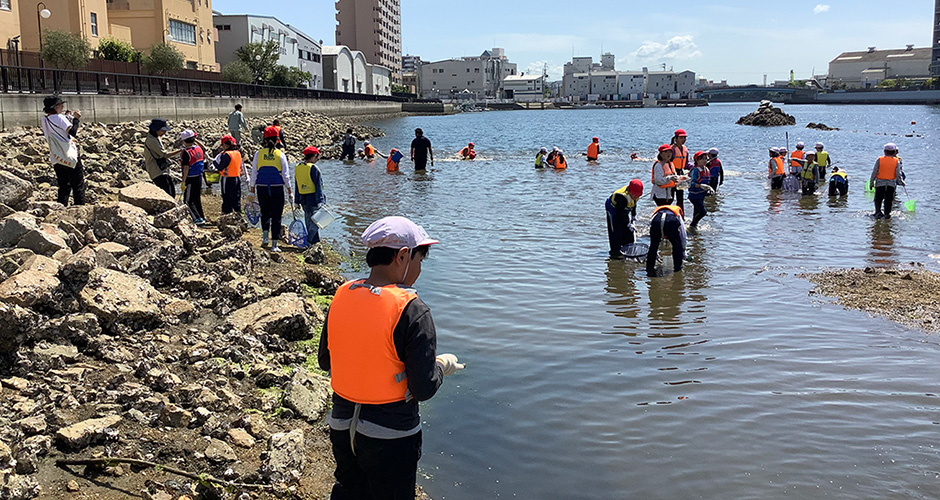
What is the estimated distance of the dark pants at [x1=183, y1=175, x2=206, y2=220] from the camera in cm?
1200

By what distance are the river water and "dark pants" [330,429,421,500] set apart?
4.55 feet

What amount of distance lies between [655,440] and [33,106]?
22697 millimetres

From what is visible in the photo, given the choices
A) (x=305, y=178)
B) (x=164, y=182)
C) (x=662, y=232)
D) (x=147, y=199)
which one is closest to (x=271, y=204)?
(x=305, y=178)

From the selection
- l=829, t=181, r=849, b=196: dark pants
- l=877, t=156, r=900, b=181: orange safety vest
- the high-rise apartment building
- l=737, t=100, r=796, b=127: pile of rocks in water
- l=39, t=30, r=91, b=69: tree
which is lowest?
l=829, t=181, r=849, b=196: dark pants

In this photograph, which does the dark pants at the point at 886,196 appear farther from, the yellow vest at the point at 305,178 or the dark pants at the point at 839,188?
the yellow vest at the point at 305,178

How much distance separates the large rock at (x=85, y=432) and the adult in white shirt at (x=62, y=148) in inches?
268

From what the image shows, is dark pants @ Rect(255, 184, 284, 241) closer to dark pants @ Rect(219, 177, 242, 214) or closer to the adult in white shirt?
dark pants @ Rect(219, 177, 242, 214)

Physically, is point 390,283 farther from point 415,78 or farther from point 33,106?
point 415,78

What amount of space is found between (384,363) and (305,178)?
849cm

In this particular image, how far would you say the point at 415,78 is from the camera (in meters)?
183

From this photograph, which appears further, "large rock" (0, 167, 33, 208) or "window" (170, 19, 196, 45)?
"window" (170, 19, 196, 45)

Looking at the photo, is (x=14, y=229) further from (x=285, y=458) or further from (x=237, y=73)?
(x=237, y=73)

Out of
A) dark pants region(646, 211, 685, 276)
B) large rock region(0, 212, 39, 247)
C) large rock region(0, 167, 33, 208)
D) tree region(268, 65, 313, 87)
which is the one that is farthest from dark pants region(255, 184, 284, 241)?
tree region(268, 65, 313, 87)

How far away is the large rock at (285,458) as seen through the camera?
14.3 ft
